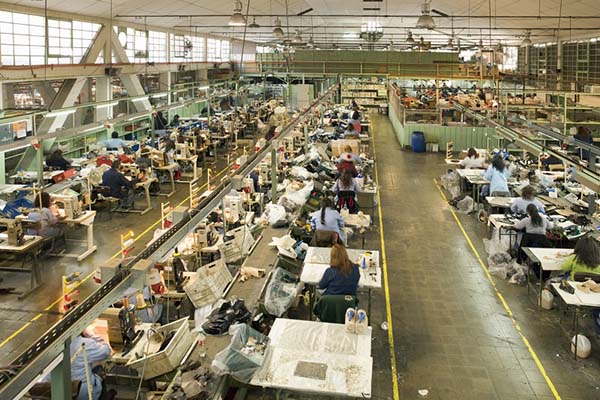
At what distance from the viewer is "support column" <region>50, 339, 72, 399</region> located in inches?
113

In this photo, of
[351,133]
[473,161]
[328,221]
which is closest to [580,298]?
[328,221]

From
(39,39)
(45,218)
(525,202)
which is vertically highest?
(39,39)

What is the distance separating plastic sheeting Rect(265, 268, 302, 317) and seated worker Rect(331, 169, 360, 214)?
13.3ft

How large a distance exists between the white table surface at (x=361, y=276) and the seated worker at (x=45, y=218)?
525cm

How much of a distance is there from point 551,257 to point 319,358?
4.58 metres

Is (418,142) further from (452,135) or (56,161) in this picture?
(56,161)

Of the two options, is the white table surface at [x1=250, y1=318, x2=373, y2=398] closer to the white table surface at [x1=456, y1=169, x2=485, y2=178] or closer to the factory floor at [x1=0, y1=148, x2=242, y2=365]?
the factory floor at [x1=0, y1=148, x2=242, y2=365]

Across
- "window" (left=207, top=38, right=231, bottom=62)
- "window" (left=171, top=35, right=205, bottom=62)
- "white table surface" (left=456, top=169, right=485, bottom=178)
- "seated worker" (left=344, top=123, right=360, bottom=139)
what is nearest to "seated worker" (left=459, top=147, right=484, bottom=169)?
"white table surface" (left=456, top=169, right=485, bottom=178)

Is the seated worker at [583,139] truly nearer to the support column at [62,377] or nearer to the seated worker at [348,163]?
the seated worker at [348,163]

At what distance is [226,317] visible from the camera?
5863 millimetres

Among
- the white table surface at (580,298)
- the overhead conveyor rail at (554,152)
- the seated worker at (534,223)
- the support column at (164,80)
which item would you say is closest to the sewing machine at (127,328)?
the white table surface at (580,298)

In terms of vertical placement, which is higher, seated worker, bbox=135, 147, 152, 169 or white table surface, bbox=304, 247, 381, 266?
seated worker, bbox=135, 147, 152, 169

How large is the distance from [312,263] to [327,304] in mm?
1422

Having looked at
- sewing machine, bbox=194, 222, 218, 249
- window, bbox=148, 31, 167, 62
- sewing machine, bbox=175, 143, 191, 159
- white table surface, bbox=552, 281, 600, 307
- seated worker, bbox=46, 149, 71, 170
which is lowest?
white table surface, bbox=552, 281, 600, 307
